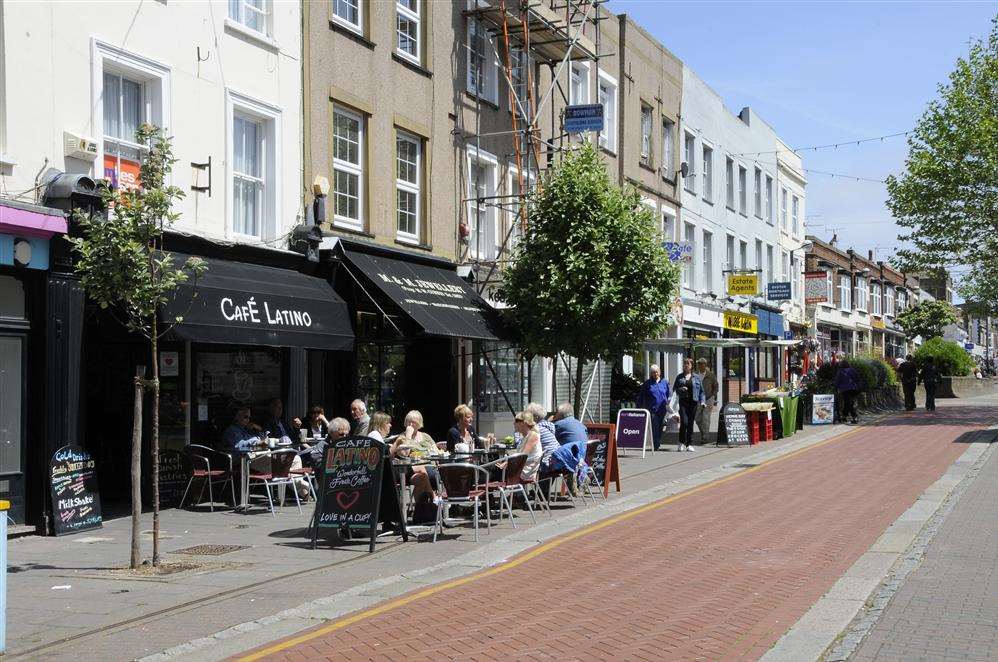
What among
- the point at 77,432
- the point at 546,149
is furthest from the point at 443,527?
the point at 546,149

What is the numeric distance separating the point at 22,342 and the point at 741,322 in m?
29.7

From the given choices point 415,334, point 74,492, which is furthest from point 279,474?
point 415,334

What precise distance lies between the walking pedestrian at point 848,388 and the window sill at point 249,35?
19.7 metres

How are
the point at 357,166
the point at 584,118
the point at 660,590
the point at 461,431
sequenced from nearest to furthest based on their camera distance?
the point at 660,590 < the point at 461,431 < the point at 357,166 < the point at 584,118

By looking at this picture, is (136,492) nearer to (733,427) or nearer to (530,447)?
(530,447)

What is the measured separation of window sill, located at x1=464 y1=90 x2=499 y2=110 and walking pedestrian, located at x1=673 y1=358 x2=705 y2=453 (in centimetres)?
658

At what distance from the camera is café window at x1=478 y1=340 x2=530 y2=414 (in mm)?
22062

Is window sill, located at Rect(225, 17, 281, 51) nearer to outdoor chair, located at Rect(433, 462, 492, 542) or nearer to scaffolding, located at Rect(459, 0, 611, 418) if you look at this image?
scaffolding, located at Rect(459, 0, 611, 418)

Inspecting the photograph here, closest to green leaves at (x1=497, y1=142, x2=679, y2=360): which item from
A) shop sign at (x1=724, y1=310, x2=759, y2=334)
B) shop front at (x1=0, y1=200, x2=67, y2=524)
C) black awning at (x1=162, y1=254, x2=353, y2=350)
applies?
black awning at (x1=162, y1=254, x2=353, y2=350)

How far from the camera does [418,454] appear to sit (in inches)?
480

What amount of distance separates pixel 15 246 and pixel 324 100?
649cm

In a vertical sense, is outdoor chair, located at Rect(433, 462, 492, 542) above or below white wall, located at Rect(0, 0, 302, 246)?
below

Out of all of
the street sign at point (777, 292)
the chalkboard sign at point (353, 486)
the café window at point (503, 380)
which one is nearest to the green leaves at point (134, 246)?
the chalkboard sign at point (353, 486)

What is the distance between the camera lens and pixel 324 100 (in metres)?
16.9
